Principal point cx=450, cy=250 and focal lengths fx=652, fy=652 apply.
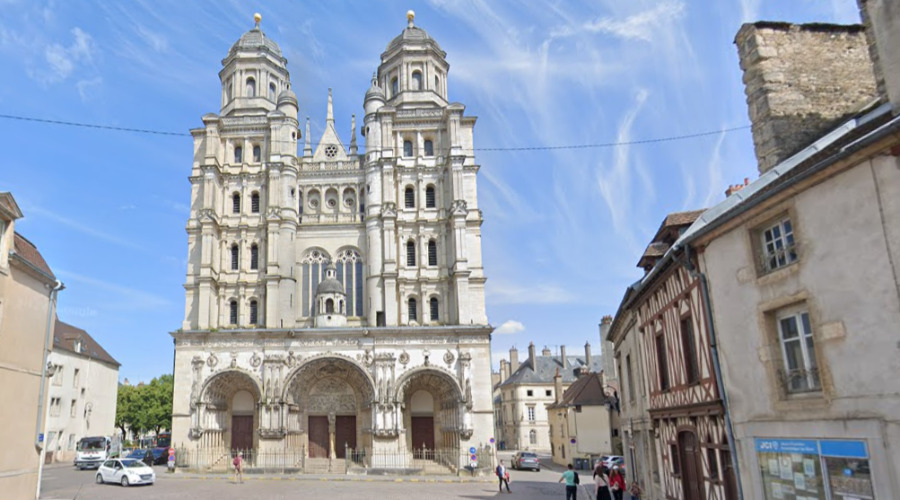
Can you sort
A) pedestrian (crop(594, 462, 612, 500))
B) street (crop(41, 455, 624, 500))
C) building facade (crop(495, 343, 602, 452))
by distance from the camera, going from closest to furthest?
pedestrian (crop(594, 462, 612, 500)) → street (crop(41, 455, 624, 500)) → building facade (crop(495, 343, 602, 452))

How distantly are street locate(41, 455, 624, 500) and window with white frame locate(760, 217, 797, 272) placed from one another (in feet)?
51.8

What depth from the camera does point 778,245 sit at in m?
8.94

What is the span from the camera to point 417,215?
37625 mm

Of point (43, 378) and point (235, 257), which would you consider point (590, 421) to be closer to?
point (235, 257)

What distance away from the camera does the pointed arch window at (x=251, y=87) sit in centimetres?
4050

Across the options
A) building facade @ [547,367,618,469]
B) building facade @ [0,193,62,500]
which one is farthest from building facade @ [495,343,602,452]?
building facade @ [0,193,62,500]

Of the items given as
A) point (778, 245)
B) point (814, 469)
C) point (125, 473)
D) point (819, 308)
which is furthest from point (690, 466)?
point (125, 473)

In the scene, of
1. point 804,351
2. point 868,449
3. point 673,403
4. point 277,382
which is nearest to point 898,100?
point 804,351

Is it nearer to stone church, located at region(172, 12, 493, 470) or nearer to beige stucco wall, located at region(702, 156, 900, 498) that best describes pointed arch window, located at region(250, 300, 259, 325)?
Result: stone church, located at region(172, 12, 493, 470)

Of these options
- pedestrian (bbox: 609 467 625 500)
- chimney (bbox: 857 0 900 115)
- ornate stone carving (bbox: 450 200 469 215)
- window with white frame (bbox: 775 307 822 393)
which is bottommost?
pedestrian (bbox: 609 467 625 500)

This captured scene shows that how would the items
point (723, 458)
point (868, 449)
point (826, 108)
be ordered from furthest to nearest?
point (826, 108) → point (723, 458) → point (868, 449)

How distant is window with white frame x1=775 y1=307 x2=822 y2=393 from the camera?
8250 mm

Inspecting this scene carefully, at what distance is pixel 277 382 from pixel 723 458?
85.4ft

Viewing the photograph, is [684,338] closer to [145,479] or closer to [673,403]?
[673,403]
